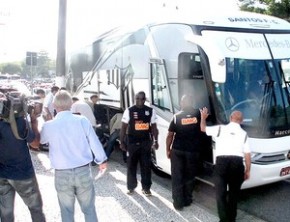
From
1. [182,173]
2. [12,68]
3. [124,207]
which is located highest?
[182,173]

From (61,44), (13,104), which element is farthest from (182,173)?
(61,44)

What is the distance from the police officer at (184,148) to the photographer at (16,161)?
7.08 ft

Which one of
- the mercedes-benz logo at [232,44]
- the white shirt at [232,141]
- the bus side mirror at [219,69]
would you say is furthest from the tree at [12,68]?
the white shirt at [232,141]

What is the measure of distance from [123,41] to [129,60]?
0.65m

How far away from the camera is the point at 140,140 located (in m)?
6.16

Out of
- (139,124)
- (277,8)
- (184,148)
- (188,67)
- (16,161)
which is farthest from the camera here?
(277,8)

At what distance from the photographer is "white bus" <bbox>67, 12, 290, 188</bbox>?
5.72 meters

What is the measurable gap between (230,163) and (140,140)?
1753mm

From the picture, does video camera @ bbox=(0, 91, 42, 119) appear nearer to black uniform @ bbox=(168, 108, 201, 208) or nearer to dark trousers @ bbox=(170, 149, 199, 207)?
black uniform @ bbox=(168, 108, 201, 208)

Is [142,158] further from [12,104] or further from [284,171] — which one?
[12,104]

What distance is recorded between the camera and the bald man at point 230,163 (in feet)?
15.9

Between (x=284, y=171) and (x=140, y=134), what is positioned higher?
Result: (x=140, y=134)

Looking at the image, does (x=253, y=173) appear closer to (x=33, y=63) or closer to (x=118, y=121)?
(x=118, y=121)

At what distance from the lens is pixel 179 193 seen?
5621 millimetres
